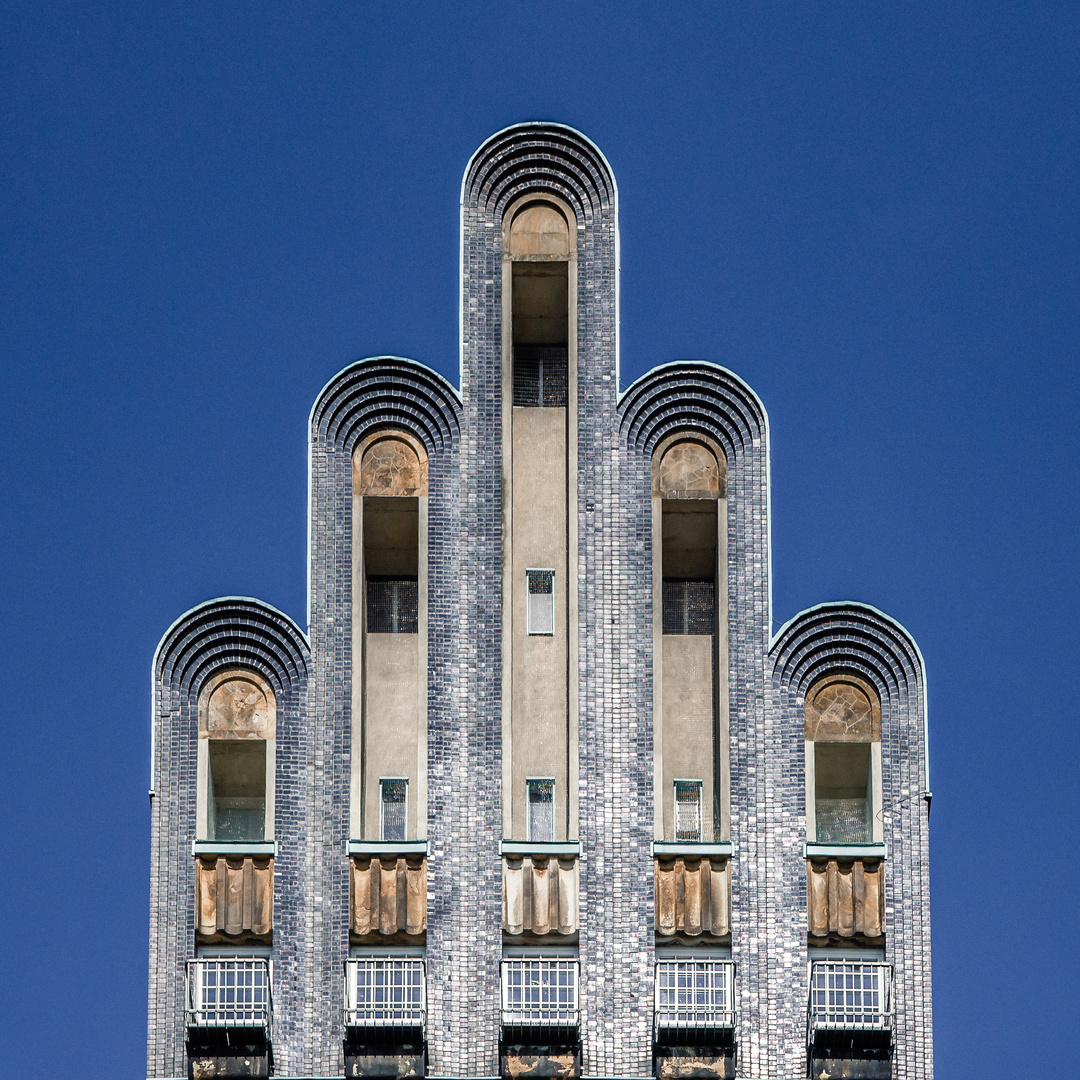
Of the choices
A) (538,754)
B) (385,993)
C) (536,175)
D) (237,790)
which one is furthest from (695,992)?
(536,175)

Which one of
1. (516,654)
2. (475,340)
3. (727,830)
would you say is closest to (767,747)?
(727,830)

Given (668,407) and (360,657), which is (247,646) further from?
(668,407)

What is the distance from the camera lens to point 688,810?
1829 inches

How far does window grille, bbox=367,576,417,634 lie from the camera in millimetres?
47844

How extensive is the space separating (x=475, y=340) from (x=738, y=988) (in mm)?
11879

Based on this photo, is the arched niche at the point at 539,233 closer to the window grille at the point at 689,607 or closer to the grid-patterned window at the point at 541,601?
the grid-patterned window at the point at 541,601

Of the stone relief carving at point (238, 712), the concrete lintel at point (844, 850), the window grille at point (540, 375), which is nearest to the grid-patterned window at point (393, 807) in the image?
the stone relief carving at point (238, 712)

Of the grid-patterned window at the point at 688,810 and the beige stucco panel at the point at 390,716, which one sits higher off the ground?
the beige stucco panel at the point at 390,716

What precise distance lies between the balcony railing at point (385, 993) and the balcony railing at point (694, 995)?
379 centimetres

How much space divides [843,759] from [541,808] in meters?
5.09

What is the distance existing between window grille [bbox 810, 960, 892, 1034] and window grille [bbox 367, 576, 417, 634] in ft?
30.4

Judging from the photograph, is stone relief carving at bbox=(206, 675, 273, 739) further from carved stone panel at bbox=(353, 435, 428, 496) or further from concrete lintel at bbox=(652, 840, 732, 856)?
concrete lintel at bbox=(652, 840, 732, 856)

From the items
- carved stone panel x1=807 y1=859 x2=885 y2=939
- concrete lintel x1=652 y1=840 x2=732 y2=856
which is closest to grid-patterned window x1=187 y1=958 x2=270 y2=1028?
concrete lintel x1=652 y1=840 x2=732 y2=856

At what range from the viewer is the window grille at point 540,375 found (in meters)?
48.3
